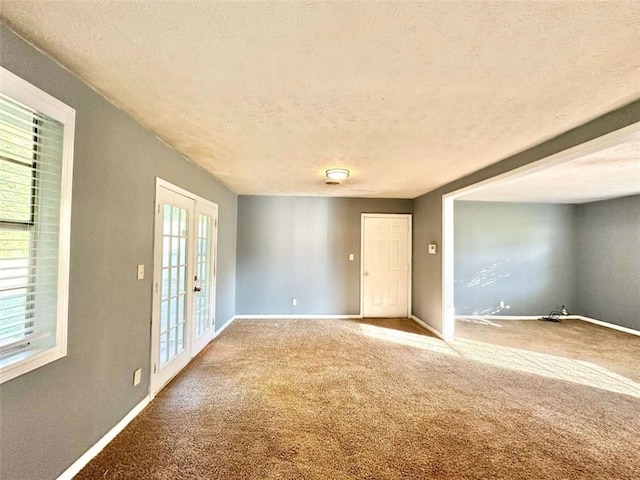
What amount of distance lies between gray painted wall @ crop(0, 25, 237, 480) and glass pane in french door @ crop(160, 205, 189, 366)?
0.93ft

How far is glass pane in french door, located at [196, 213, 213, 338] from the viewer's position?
3760 millimetres

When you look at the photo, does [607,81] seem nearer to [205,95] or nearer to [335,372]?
[205,95]

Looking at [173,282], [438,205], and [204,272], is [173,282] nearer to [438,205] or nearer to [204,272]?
[204,272]

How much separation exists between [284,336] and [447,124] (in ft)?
12.0

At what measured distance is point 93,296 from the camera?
1.85 meters

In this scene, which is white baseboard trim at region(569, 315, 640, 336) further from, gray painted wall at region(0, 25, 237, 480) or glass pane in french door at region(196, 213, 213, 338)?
gray painted wall at region(0, 25, 237, 480)

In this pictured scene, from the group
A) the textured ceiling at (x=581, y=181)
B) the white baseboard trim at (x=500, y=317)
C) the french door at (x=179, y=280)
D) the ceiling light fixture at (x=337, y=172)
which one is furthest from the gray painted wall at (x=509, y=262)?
the french door at (x=179, y=280)

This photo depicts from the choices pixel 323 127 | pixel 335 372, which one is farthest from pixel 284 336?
pixel 323 127

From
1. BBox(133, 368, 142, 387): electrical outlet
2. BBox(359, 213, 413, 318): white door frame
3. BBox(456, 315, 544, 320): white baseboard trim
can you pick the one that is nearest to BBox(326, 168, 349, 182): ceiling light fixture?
BBox(359, 213, 413, 318): white door frame

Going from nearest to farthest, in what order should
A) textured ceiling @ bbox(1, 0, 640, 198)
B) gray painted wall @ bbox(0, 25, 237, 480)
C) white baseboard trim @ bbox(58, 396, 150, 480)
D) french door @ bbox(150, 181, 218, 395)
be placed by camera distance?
textured ceiling @ bbox(1, 0, 640, 198) → gray painted wall @ bbox(0, 25, 237, 480) → white baseboard trim @ bbox(58, 396, 150, 480) → french door @ bbox(150, 181, 218, 395)

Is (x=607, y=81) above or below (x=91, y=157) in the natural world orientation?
above

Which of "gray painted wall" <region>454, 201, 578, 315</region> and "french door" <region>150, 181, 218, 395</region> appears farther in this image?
"gray painted wall" <region>454, 201, 578, 315</region>

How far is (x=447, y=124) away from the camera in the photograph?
223 centimetres

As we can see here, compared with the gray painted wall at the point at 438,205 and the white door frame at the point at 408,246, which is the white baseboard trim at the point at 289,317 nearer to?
the white door frame at the point at 408,246
